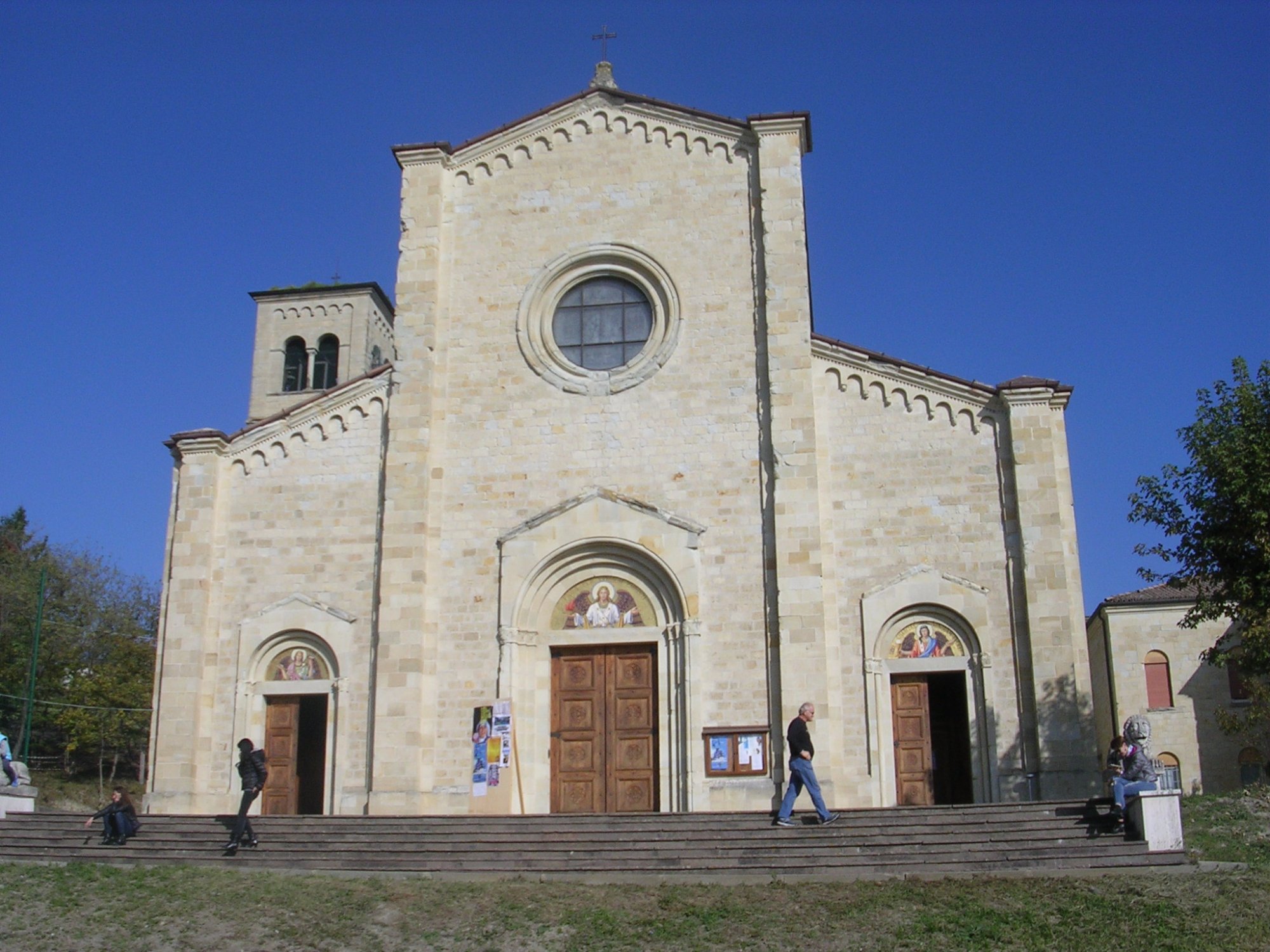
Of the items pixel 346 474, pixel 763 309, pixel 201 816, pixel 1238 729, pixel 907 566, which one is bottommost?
pixel 201 816

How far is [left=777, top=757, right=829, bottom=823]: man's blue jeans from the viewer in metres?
15.9

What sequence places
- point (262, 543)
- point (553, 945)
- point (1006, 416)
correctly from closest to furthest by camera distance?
1. point (553, 945)
2. point (1006, 416)
3. point (262, 543)

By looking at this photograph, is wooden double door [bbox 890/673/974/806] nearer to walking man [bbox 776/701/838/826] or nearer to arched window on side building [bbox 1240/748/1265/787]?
walking man [bbox 776/701/838/826]

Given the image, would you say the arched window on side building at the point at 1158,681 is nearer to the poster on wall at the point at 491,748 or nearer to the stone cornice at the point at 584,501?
the stone cornice at the point at 584,501

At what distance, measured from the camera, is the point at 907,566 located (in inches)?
789

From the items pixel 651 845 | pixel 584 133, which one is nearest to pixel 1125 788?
pixel 651 845

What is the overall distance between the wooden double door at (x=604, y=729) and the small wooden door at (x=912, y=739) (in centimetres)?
385

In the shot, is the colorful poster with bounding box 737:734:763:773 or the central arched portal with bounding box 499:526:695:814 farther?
the central arched portal with bounding box 499:526:695:814

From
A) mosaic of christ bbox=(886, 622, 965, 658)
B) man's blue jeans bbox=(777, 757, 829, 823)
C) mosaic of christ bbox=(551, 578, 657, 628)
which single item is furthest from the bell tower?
man's blue jeans bbox=(777, 757, 829, 823)

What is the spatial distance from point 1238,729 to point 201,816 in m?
16.1

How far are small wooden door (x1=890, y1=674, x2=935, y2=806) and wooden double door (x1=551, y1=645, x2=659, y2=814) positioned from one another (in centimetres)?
385

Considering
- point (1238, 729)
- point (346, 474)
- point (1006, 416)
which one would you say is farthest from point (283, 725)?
point (1238, 729)

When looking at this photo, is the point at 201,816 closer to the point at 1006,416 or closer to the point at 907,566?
the point at 907,566

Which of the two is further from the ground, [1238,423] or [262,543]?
[1238,423]
